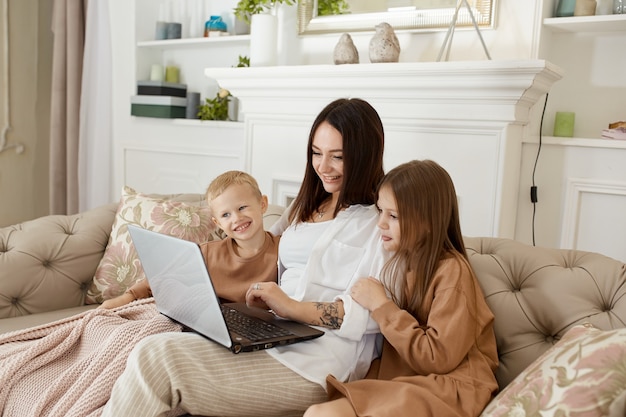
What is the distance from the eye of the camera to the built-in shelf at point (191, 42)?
3316 millimetres

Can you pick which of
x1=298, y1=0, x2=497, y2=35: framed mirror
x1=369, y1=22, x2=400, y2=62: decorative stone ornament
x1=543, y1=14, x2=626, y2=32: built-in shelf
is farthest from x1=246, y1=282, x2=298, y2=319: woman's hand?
x1=543, y1=14, x2=626, y2=32: built-in shelf

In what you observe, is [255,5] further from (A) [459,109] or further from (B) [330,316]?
(B) [330,316]

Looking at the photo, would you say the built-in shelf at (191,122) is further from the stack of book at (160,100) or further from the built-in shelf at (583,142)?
the built-in shelf at (583,142)

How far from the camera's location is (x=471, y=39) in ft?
8.62

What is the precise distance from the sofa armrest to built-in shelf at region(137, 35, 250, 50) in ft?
4.17

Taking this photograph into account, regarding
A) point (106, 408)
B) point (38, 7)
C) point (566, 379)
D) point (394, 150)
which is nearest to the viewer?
point (566, 379)

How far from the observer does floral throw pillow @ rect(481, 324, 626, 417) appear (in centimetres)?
110

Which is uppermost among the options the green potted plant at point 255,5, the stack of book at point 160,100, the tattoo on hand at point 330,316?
the green potted plant at point 255,5

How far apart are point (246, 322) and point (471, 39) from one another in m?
1.58

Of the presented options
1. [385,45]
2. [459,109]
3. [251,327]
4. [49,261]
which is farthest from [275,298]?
[385,45]

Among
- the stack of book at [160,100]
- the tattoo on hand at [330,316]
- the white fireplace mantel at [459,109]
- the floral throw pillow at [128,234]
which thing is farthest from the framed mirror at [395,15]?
the tattoo on hand at [330,316]

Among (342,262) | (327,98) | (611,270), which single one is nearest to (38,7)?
(327,98)

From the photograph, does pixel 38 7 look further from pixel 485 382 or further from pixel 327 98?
pixel 485 382

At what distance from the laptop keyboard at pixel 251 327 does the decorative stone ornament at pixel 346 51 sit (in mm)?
1363
